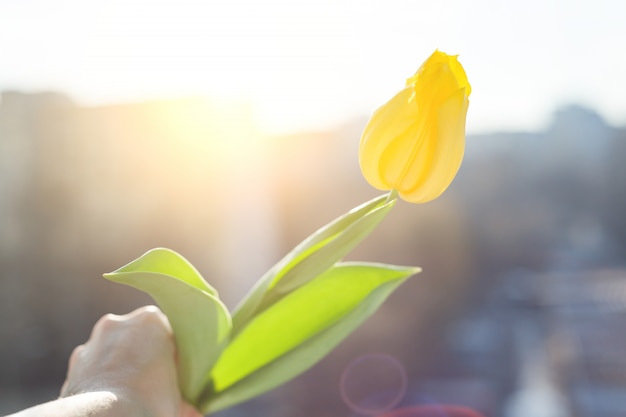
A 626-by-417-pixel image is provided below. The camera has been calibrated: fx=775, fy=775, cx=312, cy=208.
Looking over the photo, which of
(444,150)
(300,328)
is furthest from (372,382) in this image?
(444,150)

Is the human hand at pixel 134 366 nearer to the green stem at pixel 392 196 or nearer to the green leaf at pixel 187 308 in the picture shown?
the green leaf at pixel 187 308

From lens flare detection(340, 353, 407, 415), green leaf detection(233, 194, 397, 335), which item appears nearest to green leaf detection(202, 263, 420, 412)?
green leaf detection(233, 194, 397, 335)

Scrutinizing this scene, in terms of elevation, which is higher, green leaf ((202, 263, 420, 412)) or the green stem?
the green stem

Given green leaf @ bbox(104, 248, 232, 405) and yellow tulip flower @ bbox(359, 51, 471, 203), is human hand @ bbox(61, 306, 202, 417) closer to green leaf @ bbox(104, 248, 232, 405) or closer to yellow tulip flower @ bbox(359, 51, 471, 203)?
green leaf @ bbox(104, 248, 232, 405)

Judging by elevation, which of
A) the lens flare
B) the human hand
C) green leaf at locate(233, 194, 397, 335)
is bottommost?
the lens flare

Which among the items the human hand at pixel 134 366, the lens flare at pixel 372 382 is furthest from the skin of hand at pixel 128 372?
the lens flare at pixel 372 382

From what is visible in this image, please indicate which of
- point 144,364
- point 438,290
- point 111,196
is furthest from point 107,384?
point 438,290
